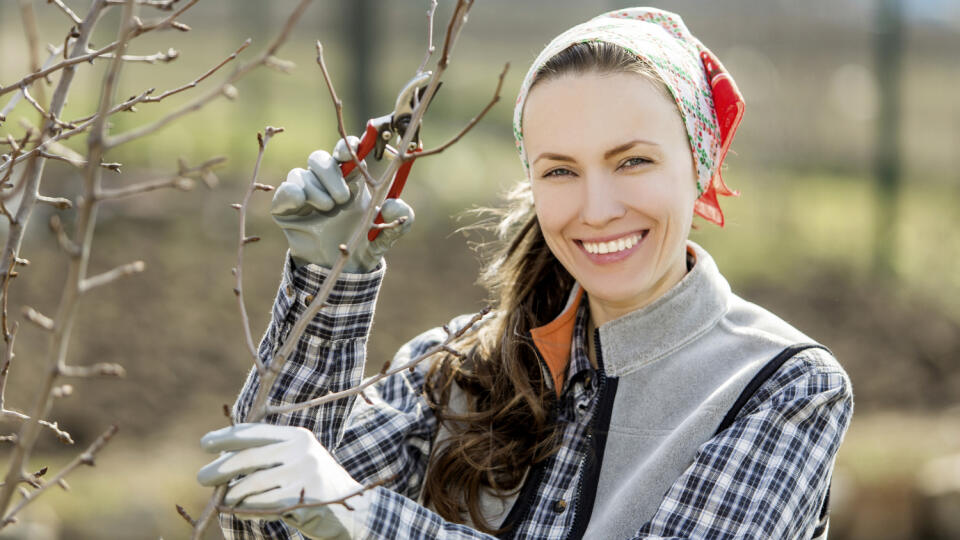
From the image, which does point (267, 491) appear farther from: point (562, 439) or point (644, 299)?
point (644, 299)

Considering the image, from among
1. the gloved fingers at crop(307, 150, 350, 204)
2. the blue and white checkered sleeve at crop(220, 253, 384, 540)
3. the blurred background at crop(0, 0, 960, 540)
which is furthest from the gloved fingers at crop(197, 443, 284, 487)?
the blurred background at crop(0, 0, 960, 540)

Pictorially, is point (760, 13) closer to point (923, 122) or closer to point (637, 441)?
point (923, 122)

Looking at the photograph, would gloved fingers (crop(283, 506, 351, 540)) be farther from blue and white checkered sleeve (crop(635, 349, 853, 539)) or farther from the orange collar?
the orange collar

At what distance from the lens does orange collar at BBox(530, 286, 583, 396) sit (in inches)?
77.0

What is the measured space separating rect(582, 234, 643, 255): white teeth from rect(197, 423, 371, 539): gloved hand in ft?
1.97

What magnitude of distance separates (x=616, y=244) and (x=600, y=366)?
0.23 metres

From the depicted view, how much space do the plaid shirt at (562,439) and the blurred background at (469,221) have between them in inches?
73.7

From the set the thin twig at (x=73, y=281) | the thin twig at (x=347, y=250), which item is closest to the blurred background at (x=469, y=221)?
the thin twig at (x=347, y=250)

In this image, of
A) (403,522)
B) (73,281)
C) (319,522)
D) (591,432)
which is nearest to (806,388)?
(591,432)

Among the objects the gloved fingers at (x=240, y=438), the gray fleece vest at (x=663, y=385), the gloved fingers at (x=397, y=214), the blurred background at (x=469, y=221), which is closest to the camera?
the gloved fingers at (x=240, y=438)

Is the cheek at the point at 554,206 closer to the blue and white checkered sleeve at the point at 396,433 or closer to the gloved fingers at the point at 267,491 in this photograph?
the blue and white checkered sleeve at the point at 396,433

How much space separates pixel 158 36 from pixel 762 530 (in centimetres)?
711

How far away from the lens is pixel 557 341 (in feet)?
6.50

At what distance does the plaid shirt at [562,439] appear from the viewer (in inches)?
62.8
